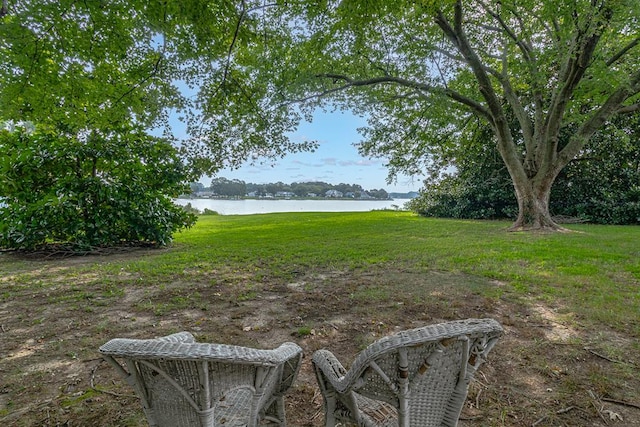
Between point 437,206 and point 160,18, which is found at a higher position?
point 160,18

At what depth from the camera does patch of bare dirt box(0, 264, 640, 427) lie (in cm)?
225

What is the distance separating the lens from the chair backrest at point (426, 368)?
4.35ft

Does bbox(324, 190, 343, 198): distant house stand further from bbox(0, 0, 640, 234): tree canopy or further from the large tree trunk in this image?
the large tree trunk

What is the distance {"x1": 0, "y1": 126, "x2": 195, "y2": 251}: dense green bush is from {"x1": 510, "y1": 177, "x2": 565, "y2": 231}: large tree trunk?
34.4ft

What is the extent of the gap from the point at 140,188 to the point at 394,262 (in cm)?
618

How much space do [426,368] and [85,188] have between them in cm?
870

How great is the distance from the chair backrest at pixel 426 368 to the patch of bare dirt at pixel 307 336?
84 centimetres

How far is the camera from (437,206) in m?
18.3

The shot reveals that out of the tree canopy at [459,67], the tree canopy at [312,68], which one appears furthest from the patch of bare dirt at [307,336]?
the tree canopy at [459,67]

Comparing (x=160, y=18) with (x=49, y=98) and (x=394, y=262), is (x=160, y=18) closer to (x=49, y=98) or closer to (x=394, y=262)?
(x=49, y=98)

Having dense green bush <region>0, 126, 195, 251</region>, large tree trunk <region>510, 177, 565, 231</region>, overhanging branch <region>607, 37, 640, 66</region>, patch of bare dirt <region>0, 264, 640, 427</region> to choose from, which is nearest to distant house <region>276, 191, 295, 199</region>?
large tree trunk <region>510, 177, 565, 231</region>

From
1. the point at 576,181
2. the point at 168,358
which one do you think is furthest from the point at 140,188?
the point at 576,181

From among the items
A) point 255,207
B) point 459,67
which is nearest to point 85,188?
point 459,67

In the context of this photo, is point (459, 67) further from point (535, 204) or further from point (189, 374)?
point (189, 374)
